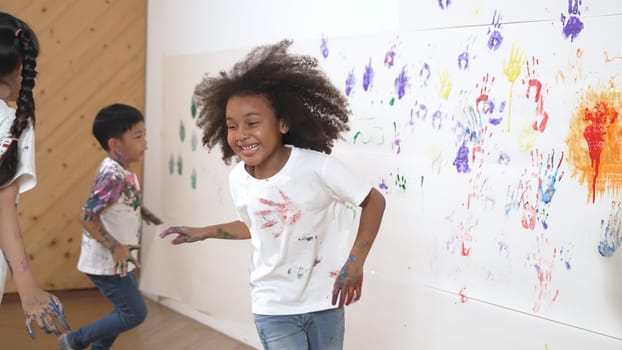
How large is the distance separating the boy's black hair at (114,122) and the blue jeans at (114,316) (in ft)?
2.07

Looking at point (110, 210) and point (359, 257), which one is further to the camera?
point (110, 210)

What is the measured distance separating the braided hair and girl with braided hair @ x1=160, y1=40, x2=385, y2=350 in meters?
0.61

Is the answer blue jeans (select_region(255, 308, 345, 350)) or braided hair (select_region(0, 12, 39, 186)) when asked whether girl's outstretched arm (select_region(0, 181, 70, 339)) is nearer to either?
braided hair (select_region(0, 12, 39, 186))

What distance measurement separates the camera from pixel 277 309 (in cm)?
231

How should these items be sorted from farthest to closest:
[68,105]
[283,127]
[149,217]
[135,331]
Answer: [68,105] < [135,331] < [149,217] < [283,127]

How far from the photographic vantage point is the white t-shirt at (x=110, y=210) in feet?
11.1

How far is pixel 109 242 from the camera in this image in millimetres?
3305

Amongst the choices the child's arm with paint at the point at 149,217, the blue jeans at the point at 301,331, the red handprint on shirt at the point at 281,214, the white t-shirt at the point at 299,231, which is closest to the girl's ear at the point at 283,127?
the white t-shirt at the point at 299,231

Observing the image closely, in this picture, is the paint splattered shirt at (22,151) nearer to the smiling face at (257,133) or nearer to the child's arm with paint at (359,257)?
the smiling face at (257,133)

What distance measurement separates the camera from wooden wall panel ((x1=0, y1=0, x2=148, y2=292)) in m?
4.91

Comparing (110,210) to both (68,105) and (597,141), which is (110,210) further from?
(597,141)

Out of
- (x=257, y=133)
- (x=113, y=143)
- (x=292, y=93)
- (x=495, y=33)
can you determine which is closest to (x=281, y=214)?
(x=257, y=133)

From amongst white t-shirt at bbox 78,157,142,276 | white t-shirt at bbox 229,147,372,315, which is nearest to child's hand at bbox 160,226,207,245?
white t-shirt at bbox 229,147,372,315

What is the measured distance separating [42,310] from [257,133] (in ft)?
2.68
